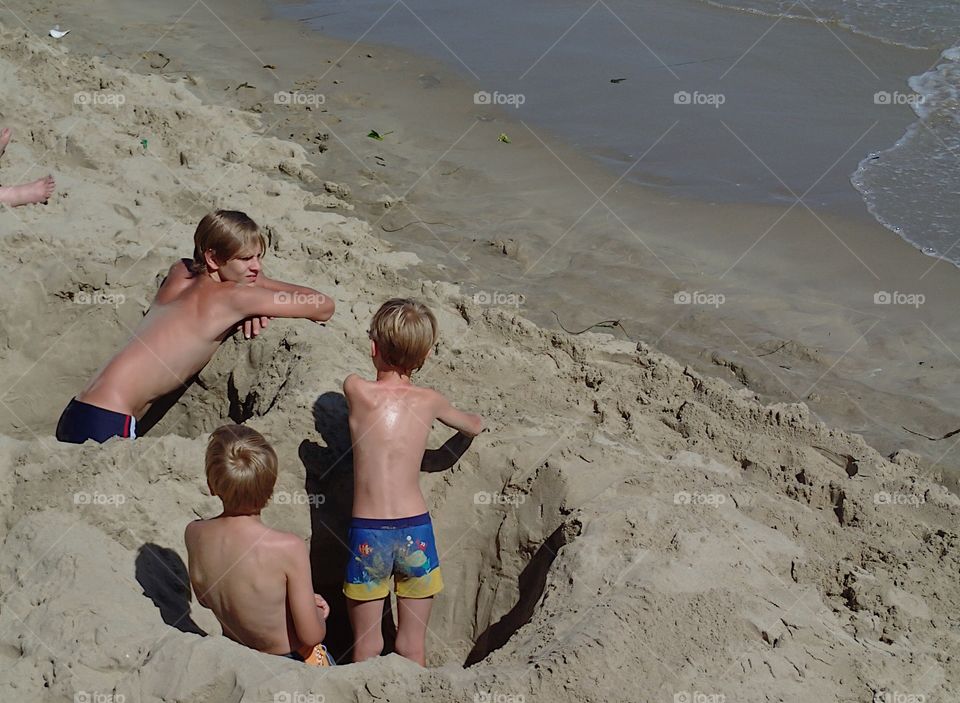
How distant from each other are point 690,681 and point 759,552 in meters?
0.75

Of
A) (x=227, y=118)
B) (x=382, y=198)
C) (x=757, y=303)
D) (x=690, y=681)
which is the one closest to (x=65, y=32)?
(x=227, y=118)

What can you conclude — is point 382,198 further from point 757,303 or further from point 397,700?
point 397,700

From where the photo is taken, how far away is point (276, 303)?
13.9ft

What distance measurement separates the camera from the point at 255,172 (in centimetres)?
696
